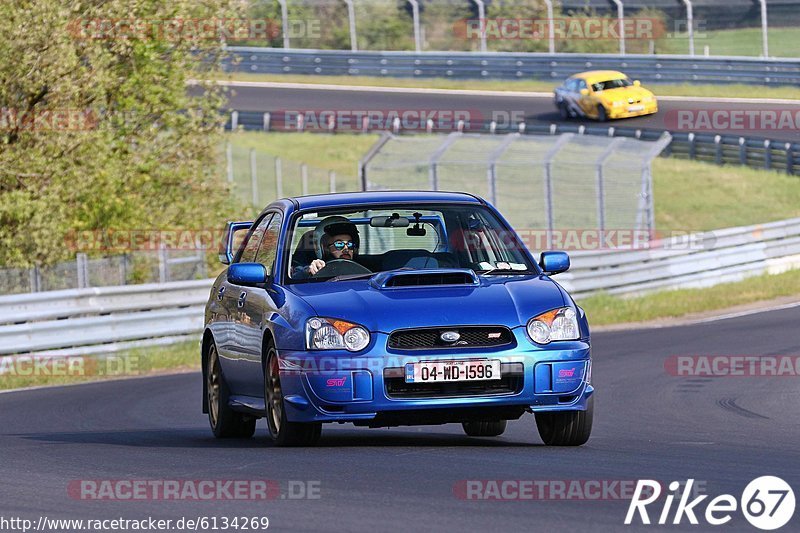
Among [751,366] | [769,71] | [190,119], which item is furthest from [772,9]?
[751,366]

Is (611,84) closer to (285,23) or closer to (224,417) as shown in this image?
(285,23)

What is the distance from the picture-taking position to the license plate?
8.78 metres

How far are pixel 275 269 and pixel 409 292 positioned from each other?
45.7 inches

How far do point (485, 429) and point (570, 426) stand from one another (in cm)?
171

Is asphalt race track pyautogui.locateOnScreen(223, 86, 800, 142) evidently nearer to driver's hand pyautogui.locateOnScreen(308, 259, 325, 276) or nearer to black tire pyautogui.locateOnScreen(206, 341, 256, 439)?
black tire pyautogui.locateOnScreen(206, 341, 256, 439)

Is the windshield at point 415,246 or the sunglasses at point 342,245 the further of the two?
the sunglasses at point 342,245

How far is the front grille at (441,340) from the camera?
881 centimetres

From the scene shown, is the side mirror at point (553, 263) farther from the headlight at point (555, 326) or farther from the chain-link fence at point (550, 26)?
the chain-link fence at point (550, 26)

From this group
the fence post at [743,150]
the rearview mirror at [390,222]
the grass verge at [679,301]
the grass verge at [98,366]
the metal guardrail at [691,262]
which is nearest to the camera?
the rearview mirror at [390,222]

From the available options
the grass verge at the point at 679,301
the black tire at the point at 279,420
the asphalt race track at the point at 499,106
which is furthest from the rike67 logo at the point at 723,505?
the asphalt race track at the point at 499,106

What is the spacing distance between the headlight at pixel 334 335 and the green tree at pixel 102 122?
12820 mm

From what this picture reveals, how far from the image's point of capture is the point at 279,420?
30.6 ft

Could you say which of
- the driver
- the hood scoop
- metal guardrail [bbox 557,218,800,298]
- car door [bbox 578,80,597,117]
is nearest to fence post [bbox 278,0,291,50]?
car door [bbox 578,80,597,117]

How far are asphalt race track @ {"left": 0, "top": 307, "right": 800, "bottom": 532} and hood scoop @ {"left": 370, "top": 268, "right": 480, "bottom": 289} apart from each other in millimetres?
945
